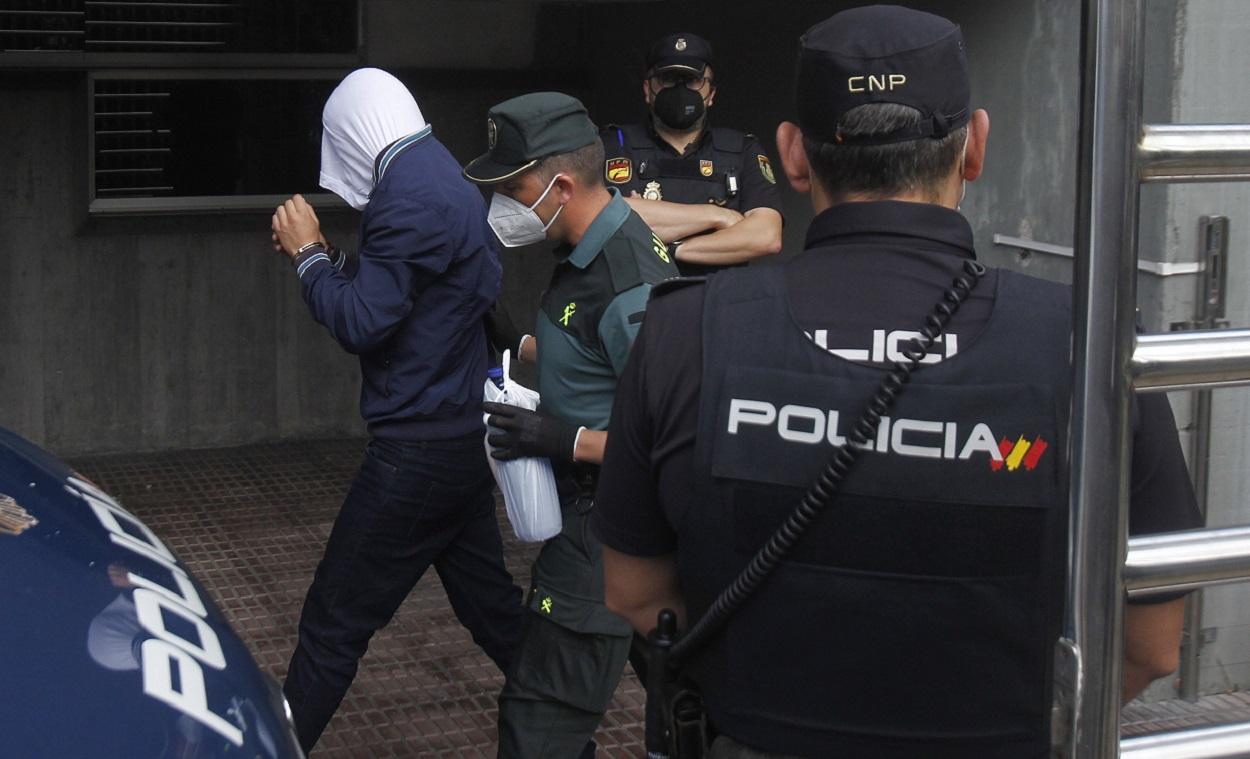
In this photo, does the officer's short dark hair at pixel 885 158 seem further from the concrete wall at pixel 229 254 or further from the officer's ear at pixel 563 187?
the concrete wall at pixel 229 254

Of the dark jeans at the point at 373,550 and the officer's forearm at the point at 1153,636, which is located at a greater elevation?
the officer's forearm at the point at 1153,636

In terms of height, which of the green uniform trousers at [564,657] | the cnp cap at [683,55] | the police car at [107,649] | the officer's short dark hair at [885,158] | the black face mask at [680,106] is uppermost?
the cnp cap at [683,55]

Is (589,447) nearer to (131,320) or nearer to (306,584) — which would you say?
(306,584)

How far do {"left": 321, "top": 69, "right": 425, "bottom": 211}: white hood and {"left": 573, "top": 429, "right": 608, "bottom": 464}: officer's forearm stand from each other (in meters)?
1.04

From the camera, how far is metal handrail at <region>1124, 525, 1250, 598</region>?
136cm

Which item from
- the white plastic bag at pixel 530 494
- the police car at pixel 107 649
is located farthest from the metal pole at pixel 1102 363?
the white plastic bag at pixel 530 494

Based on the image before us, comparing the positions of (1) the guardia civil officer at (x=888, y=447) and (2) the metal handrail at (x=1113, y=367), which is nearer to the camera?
(2) the metal handrail at (x=1113, y=367)

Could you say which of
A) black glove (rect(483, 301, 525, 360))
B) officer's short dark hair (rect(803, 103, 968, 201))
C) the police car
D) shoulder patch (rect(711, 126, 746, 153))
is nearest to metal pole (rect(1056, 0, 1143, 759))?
officer's short dark hair (rect(803, 103, 968, 201))

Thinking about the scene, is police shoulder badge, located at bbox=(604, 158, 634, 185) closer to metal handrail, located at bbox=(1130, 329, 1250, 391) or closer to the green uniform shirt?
the green uniform shirt

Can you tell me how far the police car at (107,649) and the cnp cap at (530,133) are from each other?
1.45 meters

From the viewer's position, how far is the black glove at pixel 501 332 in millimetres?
4492

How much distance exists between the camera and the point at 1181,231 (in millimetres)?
4684

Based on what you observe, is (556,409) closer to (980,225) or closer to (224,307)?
(980,225)

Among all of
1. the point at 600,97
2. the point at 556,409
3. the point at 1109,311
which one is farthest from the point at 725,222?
the point at 1109,311
